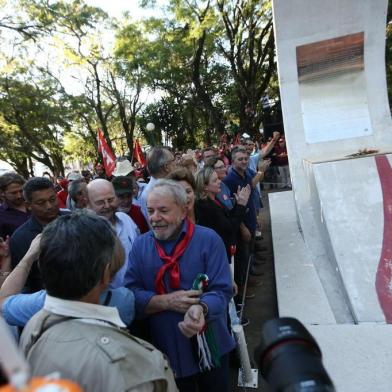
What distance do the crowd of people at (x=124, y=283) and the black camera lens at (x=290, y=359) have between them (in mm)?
460

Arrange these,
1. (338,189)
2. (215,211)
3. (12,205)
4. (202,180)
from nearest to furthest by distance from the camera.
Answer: (215,211) < (12,205) < (202,180) < (338,189)

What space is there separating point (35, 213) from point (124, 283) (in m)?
0.89

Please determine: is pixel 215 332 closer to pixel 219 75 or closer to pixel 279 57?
pixel 279 57

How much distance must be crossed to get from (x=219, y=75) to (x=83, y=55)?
8.55 metres

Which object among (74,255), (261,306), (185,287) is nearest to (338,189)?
(261,306)

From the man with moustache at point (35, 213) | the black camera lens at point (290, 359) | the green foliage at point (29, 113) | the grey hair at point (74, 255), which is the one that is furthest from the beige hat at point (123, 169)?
the green foliage at point (29, 113)

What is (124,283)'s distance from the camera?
2.06 metres

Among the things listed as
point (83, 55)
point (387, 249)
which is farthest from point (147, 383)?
point (83, 55)

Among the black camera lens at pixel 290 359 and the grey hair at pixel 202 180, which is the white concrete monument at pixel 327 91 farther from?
the black camera lens at pixel 290 359

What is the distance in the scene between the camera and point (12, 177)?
3248mm

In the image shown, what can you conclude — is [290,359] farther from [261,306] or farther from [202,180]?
[261,306]

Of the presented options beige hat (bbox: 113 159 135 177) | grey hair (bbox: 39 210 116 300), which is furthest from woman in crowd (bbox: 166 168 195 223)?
beige hat (bbox: 113 159 135 177)

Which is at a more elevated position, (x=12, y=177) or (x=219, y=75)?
(x=219, y=75)

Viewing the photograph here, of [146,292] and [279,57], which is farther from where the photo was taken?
[279,57]
